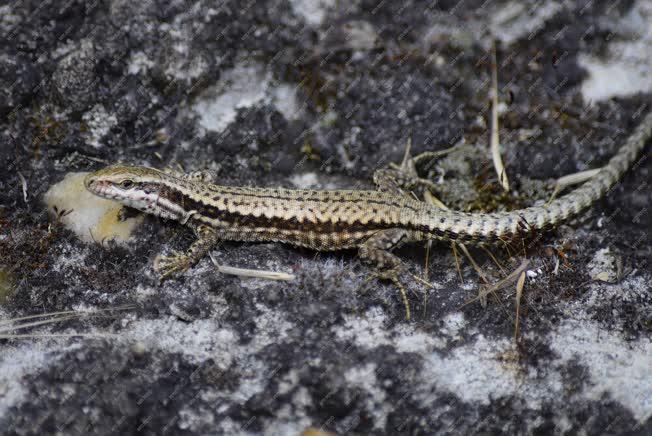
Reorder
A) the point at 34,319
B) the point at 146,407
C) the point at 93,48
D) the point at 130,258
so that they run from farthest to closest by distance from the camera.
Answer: the point at 93,48 < the point at 130,258 < the point at 34,319 < the point at 146,407

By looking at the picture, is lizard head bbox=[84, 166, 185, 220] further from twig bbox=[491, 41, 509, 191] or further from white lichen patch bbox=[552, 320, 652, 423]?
white lichen patch bbox=[552, 320, 652, 423]

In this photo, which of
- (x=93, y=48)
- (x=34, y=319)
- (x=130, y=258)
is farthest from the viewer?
(x=93, y=48)

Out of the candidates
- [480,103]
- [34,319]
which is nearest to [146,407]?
[34,319]

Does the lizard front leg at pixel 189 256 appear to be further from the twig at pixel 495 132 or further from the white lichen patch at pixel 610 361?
the white lichen patch at pixel 610 361

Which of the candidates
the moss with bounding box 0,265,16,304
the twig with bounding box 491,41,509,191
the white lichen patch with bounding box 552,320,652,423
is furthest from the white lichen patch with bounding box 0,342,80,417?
the twig with bounding box 491,41,509,191

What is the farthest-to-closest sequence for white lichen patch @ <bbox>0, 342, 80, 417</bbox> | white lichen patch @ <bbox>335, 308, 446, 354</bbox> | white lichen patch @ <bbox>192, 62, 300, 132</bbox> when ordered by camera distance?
1. white lichen patch @ <bbox>192, 62, 300, 132</bbox>
2. white lichen patch @ <bbox>335, 308, 446, 354</bbox>
3. white lichen patch @ <bbox>0, 342, 80, 417</bbox>

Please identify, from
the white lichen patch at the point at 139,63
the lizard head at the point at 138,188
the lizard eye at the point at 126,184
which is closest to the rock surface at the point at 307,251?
the white lichen patch at the point at 139,63

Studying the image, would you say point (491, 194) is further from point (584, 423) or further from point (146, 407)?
point (146, 407)
